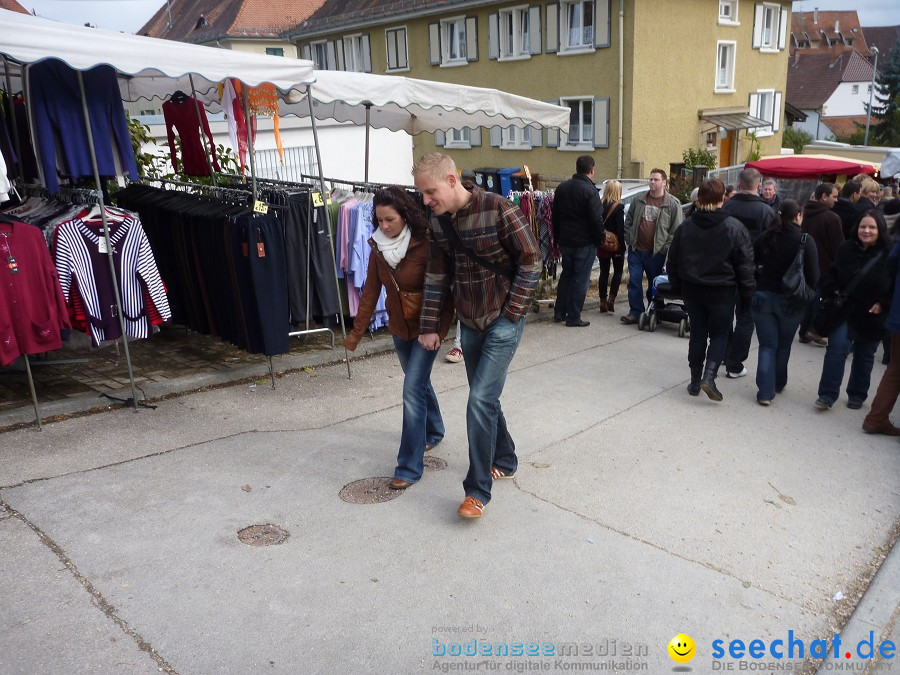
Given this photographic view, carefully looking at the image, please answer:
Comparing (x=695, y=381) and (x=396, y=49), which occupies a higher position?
(x=396, y=49)

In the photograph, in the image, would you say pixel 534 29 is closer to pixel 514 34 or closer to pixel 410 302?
pixel 514 34

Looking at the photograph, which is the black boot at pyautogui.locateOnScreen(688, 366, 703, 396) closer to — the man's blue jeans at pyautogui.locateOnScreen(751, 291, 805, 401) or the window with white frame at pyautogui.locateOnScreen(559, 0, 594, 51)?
the man's blue jeans at pyautogui.locateOnScreen(751, 291, 805, 401)

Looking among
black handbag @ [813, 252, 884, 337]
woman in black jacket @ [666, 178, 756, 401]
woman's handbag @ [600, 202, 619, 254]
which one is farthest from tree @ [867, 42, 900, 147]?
woman in black jacket @ [666, 178, 756, 401]

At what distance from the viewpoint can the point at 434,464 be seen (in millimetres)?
5203

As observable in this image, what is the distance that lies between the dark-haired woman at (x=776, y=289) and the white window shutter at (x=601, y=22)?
1919cm

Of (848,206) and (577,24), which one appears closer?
(848,206)

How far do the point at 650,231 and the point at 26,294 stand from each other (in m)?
6.58

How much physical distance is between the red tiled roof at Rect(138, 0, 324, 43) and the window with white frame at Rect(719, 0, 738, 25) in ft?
69.1

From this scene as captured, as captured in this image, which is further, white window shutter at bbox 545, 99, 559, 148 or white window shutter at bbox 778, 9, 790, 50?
white window shutter at bbox 778, 9, 790, 50

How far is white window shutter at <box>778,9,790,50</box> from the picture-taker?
101 feet

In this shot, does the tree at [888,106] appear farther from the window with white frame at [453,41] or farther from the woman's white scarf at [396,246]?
the woman's white scarf at [396,246]

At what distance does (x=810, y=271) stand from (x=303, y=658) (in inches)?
202

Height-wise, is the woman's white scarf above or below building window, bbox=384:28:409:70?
below

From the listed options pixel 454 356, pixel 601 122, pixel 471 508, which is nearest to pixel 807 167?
pixel 454 356
